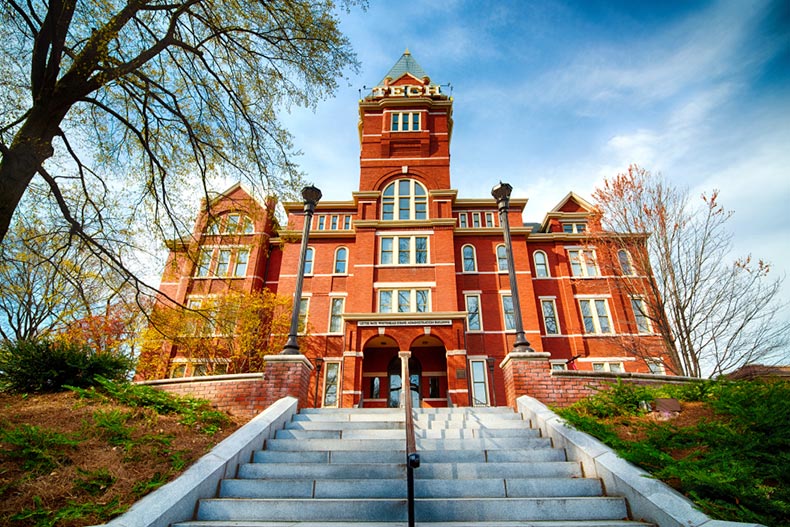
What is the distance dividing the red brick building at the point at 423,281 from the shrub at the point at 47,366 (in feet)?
33.2

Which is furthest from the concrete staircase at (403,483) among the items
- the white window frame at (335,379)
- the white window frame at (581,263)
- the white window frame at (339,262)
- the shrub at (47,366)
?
the white window frame at (581,263)

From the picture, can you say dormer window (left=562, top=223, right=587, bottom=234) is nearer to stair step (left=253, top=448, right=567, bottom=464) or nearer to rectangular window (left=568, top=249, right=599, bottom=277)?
rectangular window (left=568, top=249, right=599, bottom=277)

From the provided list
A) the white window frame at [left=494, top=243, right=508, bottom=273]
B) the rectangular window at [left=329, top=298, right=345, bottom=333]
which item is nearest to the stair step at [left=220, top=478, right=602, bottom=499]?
the rectangular window at [left=329, top=298, right=345, bottom=333]

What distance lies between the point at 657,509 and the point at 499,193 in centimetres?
744

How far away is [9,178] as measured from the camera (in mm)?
5891

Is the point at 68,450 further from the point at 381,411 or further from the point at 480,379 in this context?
the point at 480,379

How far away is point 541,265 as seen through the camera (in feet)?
80.9

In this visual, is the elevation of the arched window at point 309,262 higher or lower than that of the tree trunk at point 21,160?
higher

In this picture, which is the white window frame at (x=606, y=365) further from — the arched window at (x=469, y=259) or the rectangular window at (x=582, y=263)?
the arched window at (x=469, y=259)

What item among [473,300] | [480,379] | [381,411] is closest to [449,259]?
[473,300]

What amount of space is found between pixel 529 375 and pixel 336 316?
50.3 ft

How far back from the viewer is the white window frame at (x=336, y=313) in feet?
70.3

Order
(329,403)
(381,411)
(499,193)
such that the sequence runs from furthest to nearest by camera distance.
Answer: (329,403), (499,193), (381,411)

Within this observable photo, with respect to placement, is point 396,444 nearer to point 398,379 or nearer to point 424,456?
point 424,456
